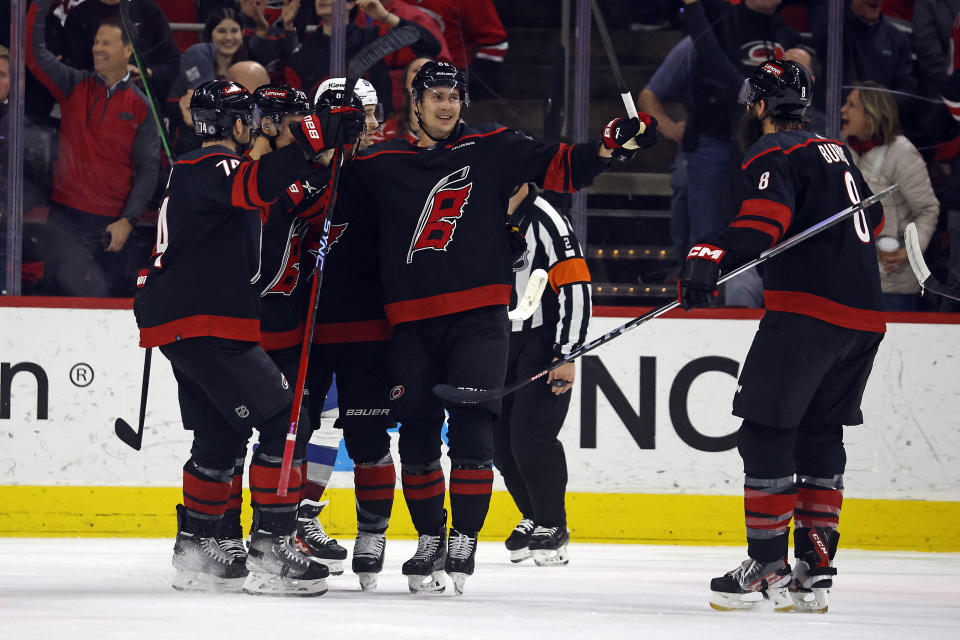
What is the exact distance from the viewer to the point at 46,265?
18.1ft

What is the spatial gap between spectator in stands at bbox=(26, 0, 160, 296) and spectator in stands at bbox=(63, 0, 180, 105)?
0.11ft

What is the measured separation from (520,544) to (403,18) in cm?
220

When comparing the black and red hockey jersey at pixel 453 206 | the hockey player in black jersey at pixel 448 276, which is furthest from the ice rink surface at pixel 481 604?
the black and red hockey jersey at pixel 453 206

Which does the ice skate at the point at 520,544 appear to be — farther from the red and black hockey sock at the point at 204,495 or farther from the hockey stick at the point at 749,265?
the red and black hockey sock at the point at 204,495

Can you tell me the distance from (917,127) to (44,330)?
3.44 m

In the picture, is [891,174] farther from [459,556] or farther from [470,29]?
[459,556]

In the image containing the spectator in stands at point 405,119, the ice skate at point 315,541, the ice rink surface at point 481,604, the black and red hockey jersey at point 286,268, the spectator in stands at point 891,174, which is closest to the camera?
the ice rink surface at point 481,604

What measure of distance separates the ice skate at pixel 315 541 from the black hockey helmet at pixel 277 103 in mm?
1205

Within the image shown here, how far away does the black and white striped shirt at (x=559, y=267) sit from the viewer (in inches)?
185

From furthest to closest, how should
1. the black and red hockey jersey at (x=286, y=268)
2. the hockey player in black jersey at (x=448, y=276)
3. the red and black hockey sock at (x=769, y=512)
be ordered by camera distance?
the black and red hockey jersey at (x=286, y=268) < the hockey player in black jersey at (x=448, y=276) < the red and black hockey sock at (x=769, y=512)

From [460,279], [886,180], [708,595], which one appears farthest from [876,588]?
[886,180]

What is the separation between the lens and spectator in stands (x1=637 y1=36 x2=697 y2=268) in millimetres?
5613

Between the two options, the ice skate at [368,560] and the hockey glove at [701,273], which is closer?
the hockey glove at [701,273]

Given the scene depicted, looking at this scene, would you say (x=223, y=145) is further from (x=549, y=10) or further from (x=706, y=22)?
(x=706, y=22)
